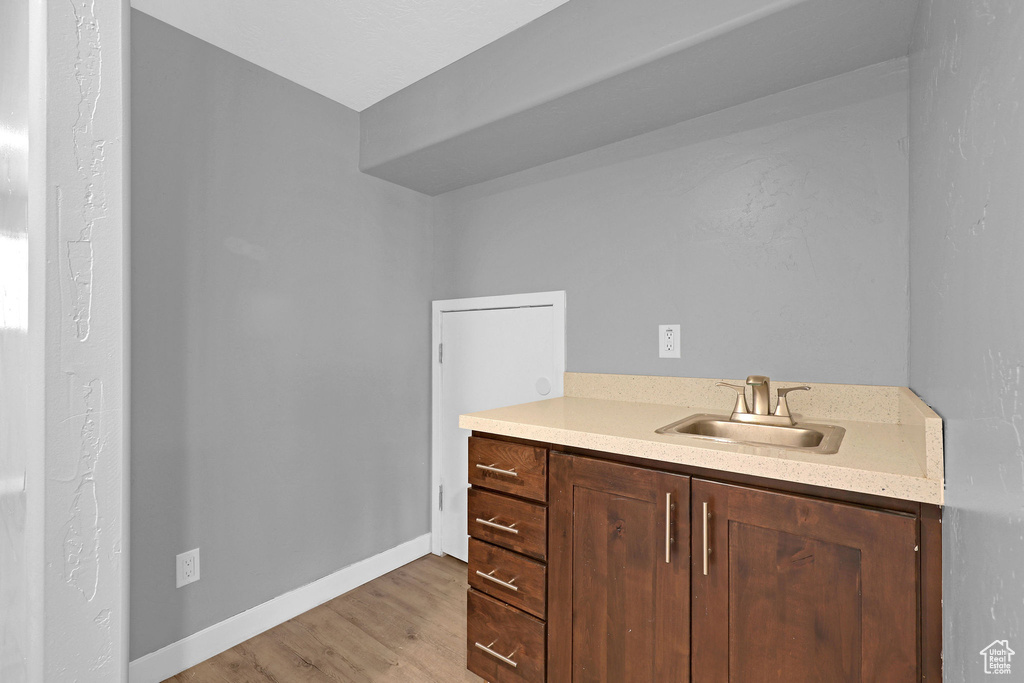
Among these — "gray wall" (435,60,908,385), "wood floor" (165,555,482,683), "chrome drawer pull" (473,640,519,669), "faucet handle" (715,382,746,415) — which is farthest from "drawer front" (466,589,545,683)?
"gray wall" (435,60,908,385)

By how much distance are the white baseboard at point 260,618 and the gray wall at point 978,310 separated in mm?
2229

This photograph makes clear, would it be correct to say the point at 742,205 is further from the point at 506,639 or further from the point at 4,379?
the point at 4,379

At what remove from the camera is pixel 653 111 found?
5.87 ft

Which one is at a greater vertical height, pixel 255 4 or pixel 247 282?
pixel 255 4

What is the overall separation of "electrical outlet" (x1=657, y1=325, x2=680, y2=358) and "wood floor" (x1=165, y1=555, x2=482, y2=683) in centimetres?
143

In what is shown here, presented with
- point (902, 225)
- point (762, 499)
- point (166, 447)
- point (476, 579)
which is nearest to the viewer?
point (762, 499)

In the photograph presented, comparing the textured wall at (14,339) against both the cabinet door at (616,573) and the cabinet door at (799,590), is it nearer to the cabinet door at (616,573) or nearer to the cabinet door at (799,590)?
the cabinet door at (616,573)

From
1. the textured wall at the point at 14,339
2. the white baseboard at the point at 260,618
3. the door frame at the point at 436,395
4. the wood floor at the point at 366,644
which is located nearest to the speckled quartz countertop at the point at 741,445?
the door frame at the point at 436,395

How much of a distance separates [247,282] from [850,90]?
93.4 inches

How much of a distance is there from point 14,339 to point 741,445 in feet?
5.74

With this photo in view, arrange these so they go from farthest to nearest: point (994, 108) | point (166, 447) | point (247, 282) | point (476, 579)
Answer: point (247, 282) → point (166, 447) → point (476, 579) → point (994, 108)

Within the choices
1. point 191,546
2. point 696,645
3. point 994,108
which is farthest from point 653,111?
point 191,546

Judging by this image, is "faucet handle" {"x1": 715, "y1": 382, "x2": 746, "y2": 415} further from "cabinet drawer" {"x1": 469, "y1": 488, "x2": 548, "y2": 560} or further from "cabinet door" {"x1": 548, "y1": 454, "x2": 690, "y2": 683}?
"cabinet drawer" {"x1": 469, "y1": 488, "x2": 548, "y2": 560}

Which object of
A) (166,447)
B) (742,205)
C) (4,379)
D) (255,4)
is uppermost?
(255,4)
